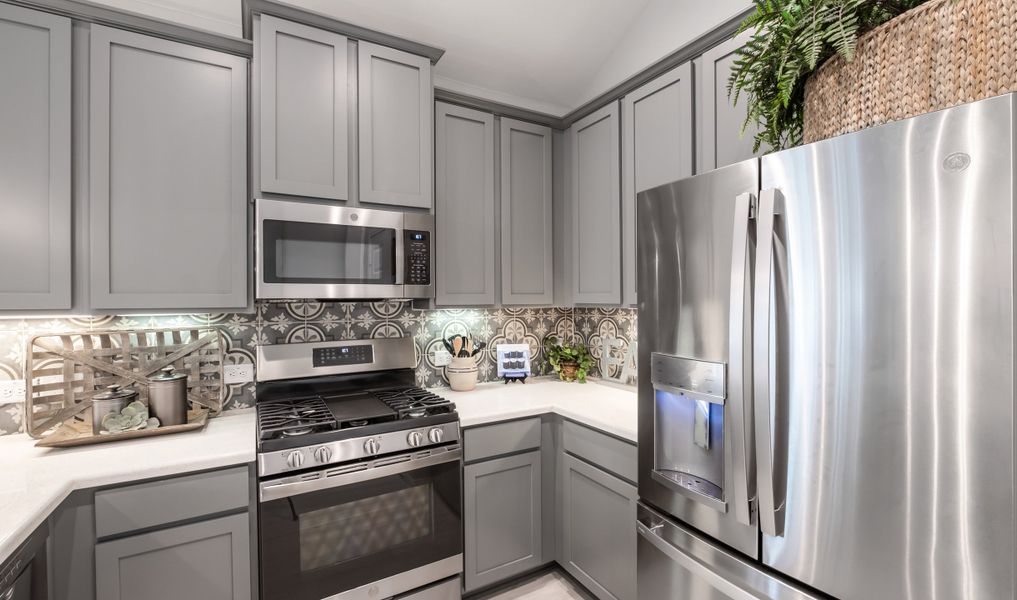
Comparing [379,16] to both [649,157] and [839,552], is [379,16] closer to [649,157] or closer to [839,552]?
[649,157]

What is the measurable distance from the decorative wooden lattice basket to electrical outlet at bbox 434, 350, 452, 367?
1.04 meters

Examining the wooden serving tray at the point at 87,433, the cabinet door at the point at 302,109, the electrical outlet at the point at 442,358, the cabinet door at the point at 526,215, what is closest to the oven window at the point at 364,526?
the wooden serving tray at the point at 87,433

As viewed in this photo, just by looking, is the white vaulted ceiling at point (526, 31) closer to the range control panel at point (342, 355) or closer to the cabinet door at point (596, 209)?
the cabinet door at point (596, 209)

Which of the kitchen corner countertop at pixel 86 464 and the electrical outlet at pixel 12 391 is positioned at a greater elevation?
the electrical outlet at pixel 12 391

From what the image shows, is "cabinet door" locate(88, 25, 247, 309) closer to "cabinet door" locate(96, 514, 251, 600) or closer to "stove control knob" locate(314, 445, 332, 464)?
"stove control knob" locate(314, 445, 332, 464)

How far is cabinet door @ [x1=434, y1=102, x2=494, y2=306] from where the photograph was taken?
2371mm

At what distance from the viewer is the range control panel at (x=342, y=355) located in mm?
2209

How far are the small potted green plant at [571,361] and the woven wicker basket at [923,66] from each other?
191 cm

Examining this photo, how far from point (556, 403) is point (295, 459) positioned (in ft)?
3.97

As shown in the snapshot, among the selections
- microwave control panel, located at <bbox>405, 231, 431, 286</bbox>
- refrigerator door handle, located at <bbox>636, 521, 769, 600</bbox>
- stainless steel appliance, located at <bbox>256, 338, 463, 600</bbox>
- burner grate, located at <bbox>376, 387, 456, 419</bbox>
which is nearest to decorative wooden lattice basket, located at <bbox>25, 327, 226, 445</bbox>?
stainless steel appliance, located at <bbox>256, 338, 463, 600</bbox>

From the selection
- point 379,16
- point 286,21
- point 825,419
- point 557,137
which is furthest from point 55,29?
point 825,419

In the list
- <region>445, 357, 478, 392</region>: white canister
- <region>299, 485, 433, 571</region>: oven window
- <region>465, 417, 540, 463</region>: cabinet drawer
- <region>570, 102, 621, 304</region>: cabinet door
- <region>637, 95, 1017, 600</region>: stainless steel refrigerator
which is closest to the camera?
<region>637, 95, 1017, 600</region>: stainless steel refrigerator

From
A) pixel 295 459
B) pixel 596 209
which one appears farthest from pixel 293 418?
pixel 596 209

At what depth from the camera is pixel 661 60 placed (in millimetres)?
2018
